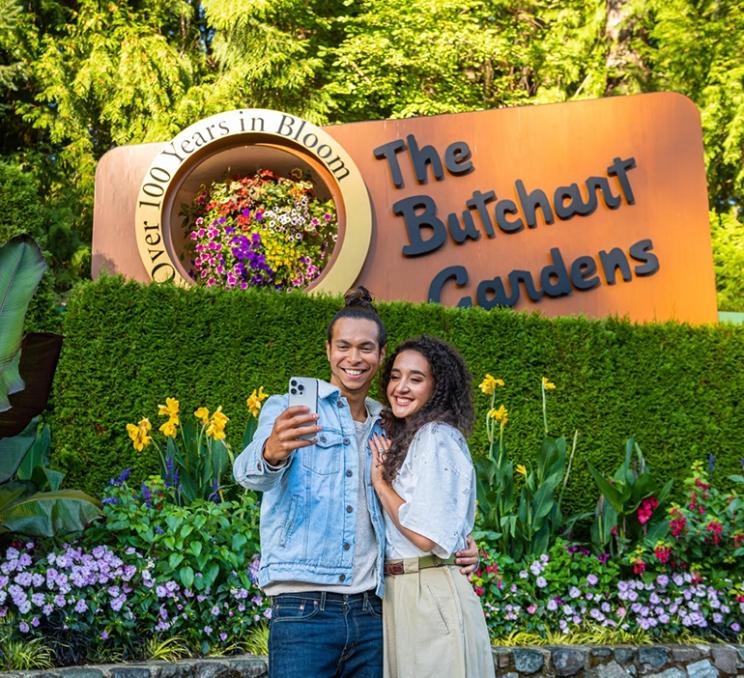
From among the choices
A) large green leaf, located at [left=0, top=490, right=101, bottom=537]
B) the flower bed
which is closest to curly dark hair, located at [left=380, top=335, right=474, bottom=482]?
large green leaf, located at [left=0, top=490, right=101, bottom=537]

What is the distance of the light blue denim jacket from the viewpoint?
219cm

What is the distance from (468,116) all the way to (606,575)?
5.06 meters

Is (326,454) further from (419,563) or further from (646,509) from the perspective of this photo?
(646,509)

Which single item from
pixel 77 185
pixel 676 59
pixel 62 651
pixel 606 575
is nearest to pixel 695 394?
pixel 606 575

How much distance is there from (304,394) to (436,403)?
1.54 feet

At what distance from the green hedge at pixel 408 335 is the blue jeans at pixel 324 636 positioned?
3.75 metres

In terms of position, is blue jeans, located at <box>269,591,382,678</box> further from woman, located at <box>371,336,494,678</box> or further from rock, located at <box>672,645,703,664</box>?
rock, located at <box>672,645,703,664</box>

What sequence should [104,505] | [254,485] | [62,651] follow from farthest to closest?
[104,505], [62,651], [254,485]

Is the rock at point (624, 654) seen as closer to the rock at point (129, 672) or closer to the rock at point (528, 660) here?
the rock at point (528, 660)

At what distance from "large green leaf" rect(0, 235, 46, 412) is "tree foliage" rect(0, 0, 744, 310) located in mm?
10933

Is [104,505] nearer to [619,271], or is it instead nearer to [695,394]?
[695,394]

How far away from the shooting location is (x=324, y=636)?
2168 millimetres

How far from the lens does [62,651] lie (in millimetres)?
3834

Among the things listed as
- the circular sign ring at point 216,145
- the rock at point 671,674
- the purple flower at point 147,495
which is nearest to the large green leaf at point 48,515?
the purple flower at point 147,495
